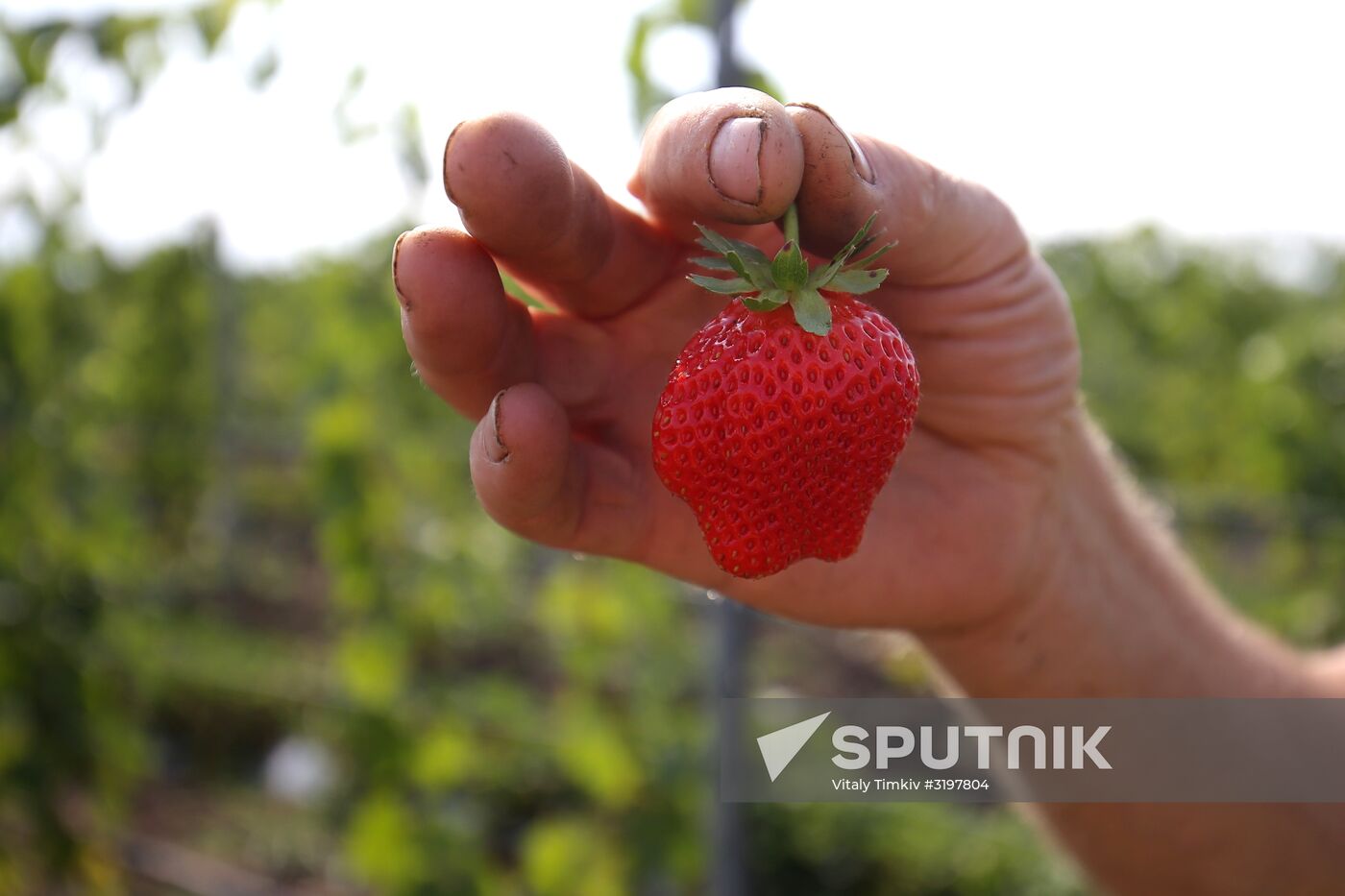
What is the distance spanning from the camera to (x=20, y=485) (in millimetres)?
2963

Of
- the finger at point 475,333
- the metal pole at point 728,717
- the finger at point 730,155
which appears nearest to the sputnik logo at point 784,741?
the metal pole at point 728,717

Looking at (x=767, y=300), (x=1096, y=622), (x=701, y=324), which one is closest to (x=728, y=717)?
(x=1096, y=622)

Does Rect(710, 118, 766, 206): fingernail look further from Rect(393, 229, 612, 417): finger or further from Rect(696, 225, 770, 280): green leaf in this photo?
Rect(393, 229, 612, 417): finger

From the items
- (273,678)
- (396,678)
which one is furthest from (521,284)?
(273,678)

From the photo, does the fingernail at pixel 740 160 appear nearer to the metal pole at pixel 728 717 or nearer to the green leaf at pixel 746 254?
the green leaf at pixel 746 254

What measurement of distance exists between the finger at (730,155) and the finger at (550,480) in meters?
0.23

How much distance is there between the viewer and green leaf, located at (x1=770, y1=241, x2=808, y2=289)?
830 mm

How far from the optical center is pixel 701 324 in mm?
1166

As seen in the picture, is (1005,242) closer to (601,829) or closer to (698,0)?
(698,0)

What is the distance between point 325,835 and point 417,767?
59.6 inches

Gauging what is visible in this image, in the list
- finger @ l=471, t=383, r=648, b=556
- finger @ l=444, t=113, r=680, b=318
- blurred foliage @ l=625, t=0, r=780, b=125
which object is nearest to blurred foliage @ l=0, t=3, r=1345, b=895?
blurred foliage @ l=625, t=0, r=780, b=125

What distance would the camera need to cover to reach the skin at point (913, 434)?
0.91 meters

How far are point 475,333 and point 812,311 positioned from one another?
31 cm

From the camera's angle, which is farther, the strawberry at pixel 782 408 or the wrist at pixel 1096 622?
the wrist at pixel 1096 622
